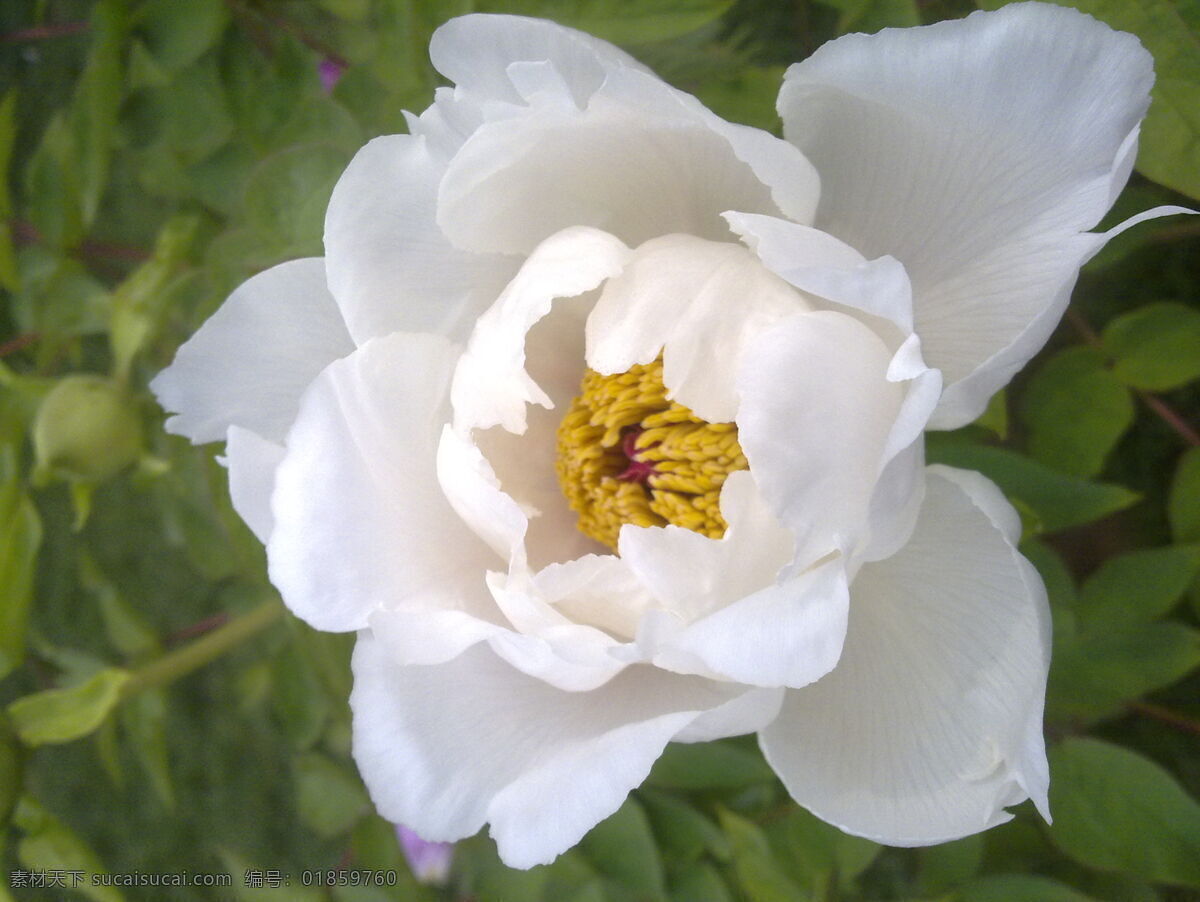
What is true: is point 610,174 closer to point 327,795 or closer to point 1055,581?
point 1055,581

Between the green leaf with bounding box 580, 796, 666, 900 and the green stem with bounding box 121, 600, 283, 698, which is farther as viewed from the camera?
the green stem with bounding box 121, 600, 283, 698

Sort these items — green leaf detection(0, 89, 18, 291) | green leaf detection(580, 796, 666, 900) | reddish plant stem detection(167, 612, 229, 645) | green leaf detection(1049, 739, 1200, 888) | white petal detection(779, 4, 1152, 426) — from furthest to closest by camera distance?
1. reddish plant stem detection(167, 612, 229, 645)
2. green leaf detection(0, 89, 18, 291)
3. green leaf detection(580, 796, 666, 900)
4. green leaf detection(1049, 739, 1200, 888)
5. white petal detection(779, 4, 1152, 426)

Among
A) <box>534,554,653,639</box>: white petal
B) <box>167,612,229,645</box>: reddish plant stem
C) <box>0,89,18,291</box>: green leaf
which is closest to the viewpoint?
<box>534,554,653,639</box>: white petal

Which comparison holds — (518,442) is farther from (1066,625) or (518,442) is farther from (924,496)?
(1066,625)

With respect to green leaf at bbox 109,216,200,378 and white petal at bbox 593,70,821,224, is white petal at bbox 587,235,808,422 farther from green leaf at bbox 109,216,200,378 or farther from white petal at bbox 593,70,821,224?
green leaf at bbox 109,216,200,378

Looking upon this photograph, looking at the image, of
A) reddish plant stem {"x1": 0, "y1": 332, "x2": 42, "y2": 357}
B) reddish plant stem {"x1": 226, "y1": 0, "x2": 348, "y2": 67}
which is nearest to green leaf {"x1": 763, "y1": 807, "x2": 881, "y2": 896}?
reddish plant stem {"x1": 226, "y1": 0, "x2": 348, "y2": 67}

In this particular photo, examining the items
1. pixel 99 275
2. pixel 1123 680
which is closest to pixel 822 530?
pixel 1123 680
